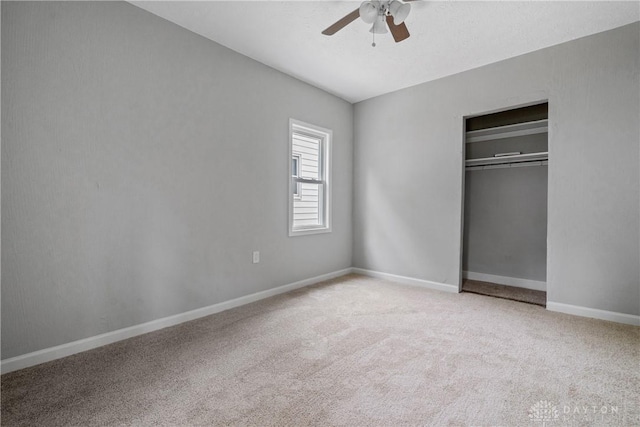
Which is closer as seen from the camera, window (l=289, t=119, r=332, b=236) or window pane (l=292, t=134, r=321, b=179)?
window (l=289, t=119, r=332, b=236)

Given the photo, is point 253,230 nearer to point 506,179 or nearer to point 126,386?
point 126,386

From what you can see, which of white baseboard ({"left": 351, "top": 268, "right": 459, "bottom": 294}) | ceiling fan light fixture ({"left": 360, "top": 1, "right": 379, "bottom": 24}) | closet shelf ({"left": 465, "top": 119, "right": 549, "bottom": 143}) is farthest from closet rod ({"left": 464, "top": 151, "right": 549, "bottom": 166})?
ceiling fan light fixture ({"left": 360, "top": 1, "right": 379, "bottom": 24})

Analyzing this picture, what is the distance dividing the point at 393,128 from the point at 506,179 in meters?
1.69

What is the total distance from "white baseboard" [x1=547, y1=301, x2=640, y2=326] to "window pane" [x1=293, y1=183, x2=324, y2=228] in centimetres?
287

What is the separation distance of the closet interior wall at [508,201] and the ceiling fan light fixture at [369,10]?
251cm

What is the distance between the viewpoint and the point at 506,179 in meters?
4.09

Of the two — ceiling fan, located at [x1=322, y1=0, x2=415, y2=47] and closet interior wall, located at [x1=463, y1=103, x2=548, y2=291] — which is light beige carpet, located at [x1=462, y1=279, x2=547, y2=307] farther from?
ceiling fan, located at [x1=322, y1=0, x2=415, y2=47]

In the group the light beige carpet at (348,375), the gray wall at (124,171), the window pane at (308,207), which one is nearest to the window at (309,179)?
the window pane at (308,207)

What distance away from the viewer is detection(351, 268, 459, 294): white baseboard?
382 centimetres

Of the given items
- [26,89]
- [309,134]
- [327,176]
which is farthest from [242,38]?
[327,176]

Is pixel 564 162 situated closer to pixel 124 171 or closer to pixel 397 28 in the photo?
pixel 397 28

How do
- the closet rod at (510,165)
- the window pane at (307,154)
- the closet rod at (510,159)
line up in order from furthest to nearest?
1. the window pane at (307,154)
2. the closet rod at (510,165)
3. the closet rod at (510,159)

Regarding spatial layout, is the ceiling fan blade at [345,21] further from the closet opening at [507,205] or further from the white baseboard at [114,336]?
the white baseboard at [114,336]

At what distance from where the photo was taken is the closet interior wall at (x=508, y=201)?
12.6ft
